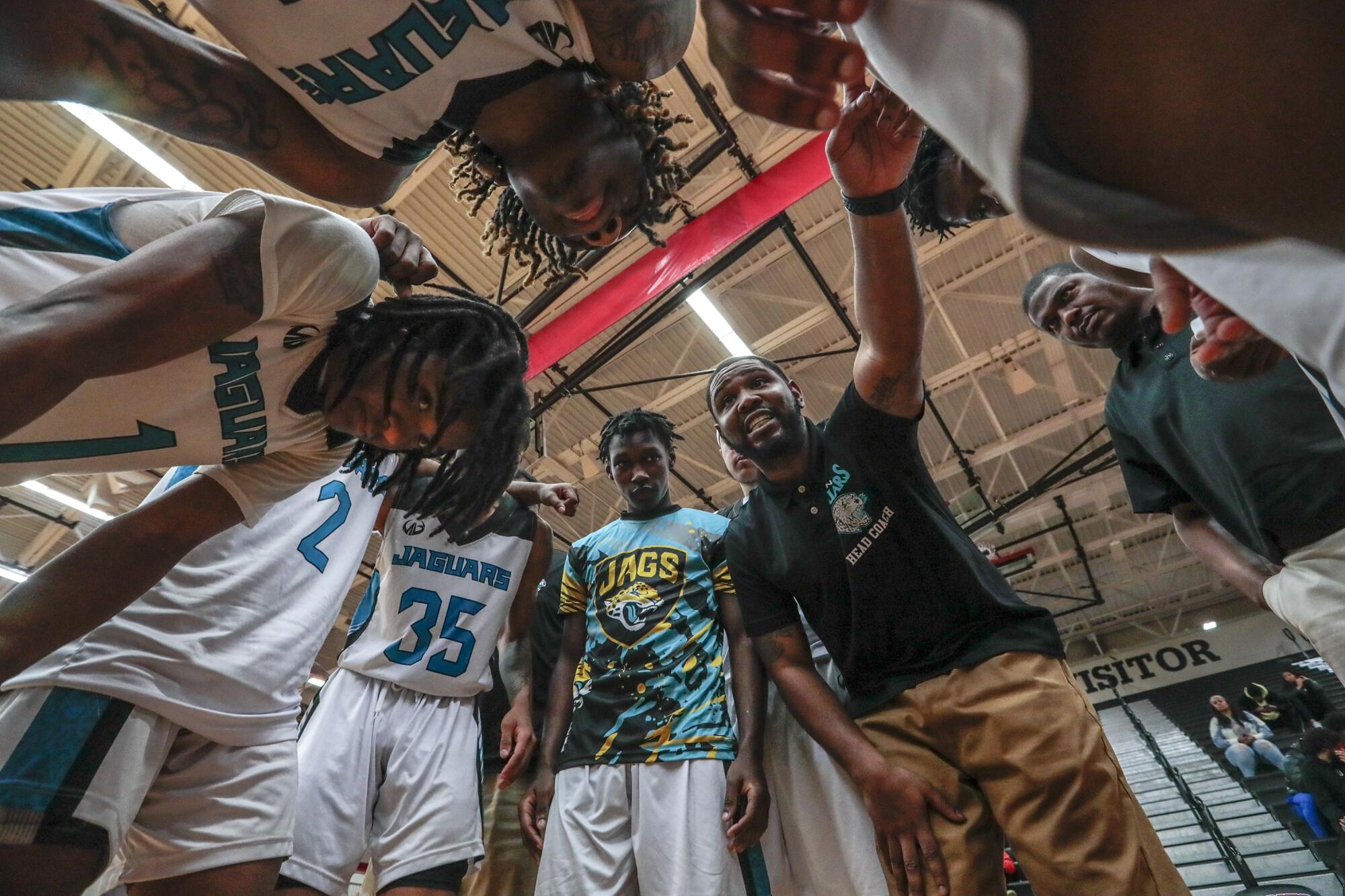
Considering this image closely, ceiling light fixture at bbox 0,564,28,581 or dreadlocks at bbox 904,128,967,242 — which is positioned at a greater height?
ceiling light fixture at bbox 0,564,28,581

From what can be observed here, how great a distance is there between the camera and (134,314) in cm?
107

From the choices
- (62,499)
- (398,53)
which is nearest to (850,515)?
(398,53)

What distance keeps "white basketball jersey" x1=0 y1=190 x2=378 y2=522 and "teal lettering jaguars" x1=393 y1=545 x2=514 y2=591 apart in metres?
1.03

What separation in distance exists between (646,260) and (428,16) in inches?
219

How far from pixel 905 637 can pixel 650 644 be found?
846 millimetres

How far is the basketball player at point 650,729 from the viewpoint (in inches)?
77.6

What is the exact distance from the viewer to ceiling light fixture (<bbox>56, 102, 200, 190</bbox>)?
5.55 meters

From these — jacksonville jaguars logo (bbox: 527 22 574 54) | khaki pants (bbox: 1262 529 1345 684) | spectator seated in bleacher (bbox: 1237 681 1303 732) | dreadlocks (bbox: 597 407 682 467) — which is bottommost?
khaki pants (bbox: 1262 529 1345 684)

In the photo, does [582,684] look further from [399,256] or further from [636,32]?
[636,32]

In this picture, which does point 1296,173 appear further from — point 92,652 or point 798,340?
point 798,340

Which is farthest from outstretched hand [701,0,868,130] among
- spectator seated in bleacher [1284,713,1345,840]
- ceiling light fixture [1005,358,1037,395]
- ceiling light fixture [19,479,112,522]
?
ceiling light fixture [19,479,112,522]

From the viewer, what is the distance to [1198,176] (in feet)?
1.70

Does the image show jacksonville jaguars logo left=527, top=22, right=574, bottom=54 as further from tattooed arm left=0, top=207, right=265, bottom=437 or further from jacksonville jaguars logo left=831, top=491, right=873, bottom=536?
jacksonville jaguars logo left=831, top=491, right=873, bottom=536

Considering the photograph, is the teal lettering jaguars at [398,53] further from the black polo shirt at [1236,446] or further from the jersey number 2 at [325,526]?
the black polo shirt at [1236,446]
